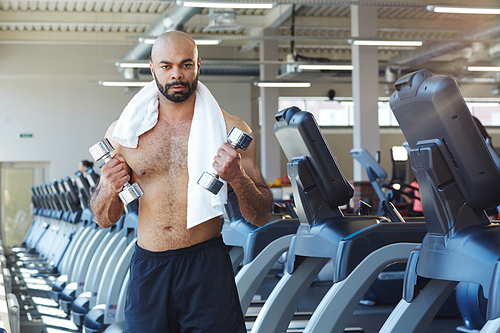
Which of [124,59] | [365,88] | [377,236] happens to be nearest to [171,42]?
[377,236]

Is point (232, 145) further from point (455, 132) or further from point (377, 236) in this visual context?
point (377, 236)

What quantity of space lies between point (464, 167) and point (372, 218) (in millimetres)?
1092

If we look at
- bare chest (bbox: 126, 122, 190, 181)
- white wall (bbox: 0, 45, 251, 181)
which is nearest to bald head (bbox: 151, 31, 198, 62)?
bare chest (bbox: 126, 122, 190, 181)

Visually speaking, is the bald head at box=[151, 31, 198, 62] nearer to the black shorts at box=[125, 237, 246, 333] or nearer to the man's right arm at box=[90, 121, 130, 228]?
the man's right arm at box=[90, 121, 130, 228]

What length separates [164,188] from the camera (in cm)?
197

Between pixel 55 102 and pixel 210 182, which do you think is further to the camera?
pixel 55 102

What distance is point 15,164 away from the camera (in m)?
14.8

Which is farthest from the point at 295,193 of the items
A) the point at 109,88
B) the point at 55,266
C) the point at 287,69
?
the point at 109,88

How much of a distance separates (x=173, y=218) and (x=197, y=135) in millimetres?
294

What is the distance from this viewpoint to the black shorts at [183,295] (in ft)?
6.22

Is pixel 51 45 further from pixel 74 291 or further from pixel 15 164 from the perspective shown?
pixel 74 291

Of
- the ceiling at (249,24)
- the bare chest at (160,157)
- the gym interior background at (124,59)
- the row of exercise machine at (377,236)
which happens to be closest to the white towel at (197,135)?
the bare chest at (160,157)

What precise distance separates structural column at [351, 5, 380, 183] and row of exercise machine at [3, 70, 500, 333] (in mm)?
5549

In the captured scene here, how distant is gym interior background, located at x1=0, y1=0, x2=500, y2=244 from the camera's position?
41.4 feet
